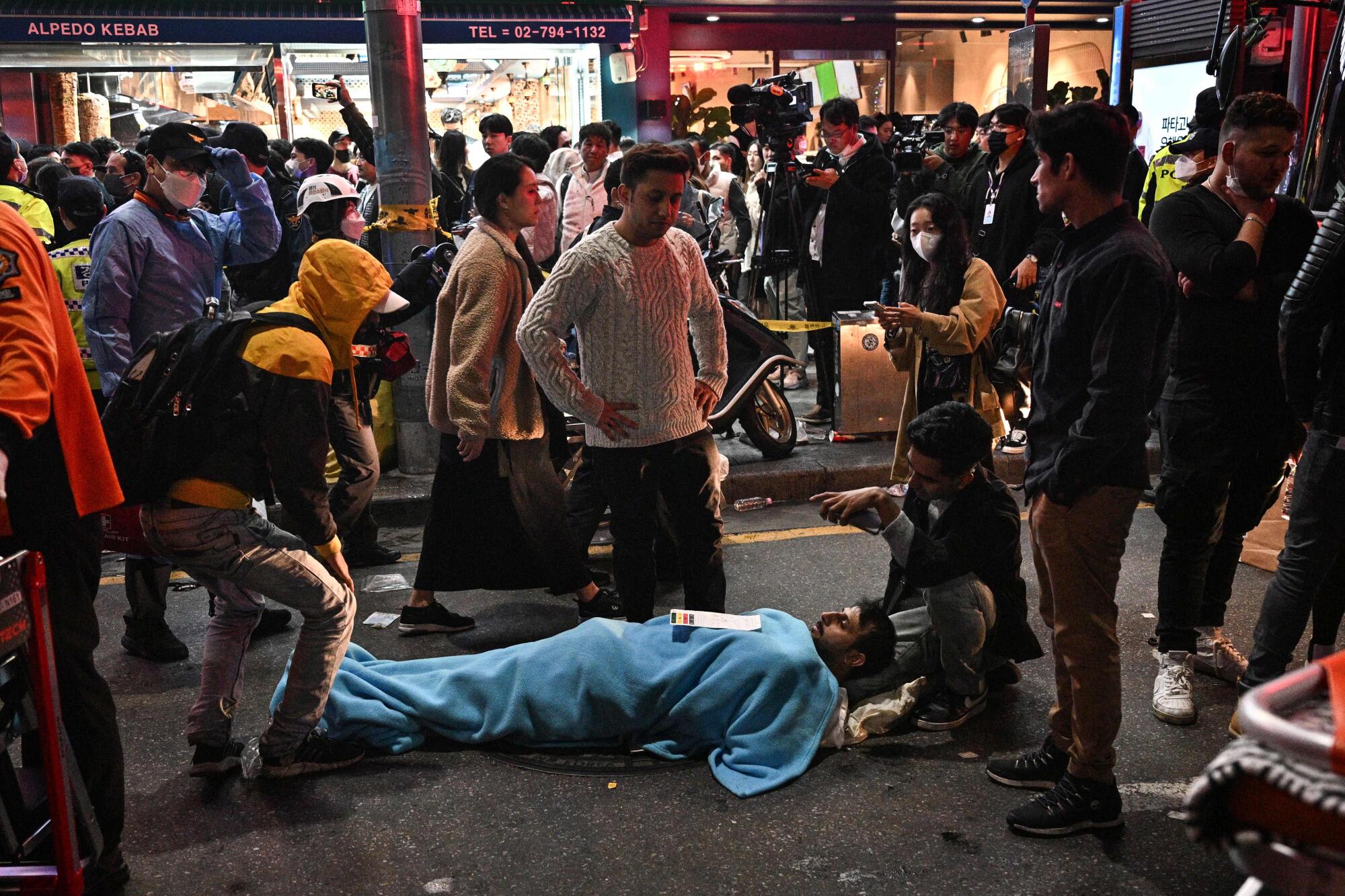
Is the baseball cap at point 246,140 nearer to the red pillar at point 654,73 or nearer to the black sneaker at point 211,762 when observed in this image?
the black sneaker at point 211,762

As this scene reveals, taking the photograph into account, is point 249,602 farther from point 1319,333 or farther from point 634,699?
point 1319,333

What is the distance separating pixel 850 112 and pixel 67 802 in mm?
6996

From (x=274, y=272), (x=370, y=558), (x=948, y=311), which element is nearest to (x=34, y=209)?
(x=274, y=272)

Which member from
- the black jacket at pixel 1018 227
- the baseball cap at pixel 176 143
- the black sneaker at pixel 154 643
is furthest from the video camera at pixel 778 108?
the black sneaker at pixel 154 643

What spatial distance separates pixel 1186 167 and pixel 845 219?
7.34 feet

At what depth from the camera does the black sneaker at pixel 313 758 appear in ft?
12.4

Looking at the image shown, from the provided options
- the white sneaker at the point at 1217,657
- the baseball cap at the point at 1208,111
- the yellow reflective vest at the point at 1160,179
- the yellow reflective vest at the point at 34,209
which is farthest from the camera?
the yellow reflective vest at the point at 1160,179

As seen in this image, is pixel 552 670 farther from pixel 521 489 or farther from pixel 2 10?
pixel 2 10

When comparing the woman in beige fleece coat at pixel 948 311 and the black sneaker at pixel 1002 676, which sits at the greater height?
the woman in beige fleece coat at pixel 948 311

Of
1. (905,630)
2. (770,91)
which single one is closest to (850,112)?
(770,91)

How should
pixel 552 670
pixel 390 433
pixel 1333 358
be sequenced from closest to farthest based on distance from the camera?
pixel 1333 358
pixel 552 670
pixel 390 433

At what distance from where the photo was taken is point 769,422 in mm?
7527

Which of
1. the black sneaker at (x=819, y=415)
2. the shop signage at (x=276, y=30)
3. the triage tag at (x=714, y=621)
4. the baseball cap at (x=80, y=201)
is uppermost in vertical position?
the shop signage at (x=276, y=30)

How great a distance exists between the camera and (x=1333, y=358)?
143 inches
